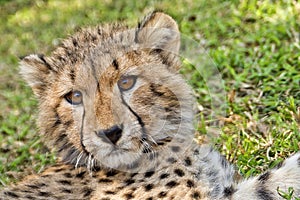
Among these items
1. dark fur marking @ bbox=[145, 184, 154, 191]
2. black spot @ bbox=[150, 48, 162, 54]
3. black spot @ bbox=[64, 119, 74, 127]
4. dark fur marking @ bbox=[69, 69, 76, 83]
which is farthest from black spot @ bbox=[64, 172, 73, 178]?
black spot @ bbox=[150, 48, 162, 54]

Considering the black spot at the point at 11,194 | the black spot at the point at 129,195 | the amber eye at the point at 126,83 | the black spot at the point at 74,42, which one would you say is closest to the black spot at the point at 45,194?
the black spot at the point at 11,194

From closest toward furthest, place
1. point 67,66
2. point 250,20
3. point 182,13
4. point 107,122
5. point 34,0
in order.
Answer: point 107,122 < point 67,66 < point 250,20 < point 182,13 < point 34,0

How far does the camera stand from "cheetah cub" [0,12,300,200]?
4.69 metres

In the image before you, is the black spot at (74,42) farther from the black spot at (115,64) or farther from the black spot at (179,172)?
the black spot at (179,172)

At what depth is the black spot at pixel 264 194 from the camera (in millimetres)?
4775

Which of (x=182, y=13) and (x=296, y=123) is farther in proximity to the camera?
(x=182, y=13)

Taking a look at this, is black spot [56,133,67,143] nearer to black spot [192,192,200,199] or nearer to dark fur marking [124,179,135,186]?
dark fur marking [124,179,135,186]

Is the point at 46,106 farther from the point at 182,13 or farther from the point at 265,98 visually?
the point at 182,13

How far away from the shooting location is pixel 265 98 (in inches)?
255

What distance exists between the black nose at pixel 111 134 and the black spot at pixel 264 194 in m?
1.13

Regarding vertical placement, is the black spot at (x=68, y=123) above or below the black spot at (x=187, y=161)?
above

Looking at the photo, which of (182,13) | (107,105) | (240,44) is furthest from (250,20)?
(107,105)

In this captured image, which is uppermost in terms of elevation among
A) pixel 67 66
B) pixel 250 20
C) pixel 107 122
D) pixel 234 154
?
pixel 250 20

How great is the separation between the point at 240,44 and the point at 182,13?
1.21 meters
